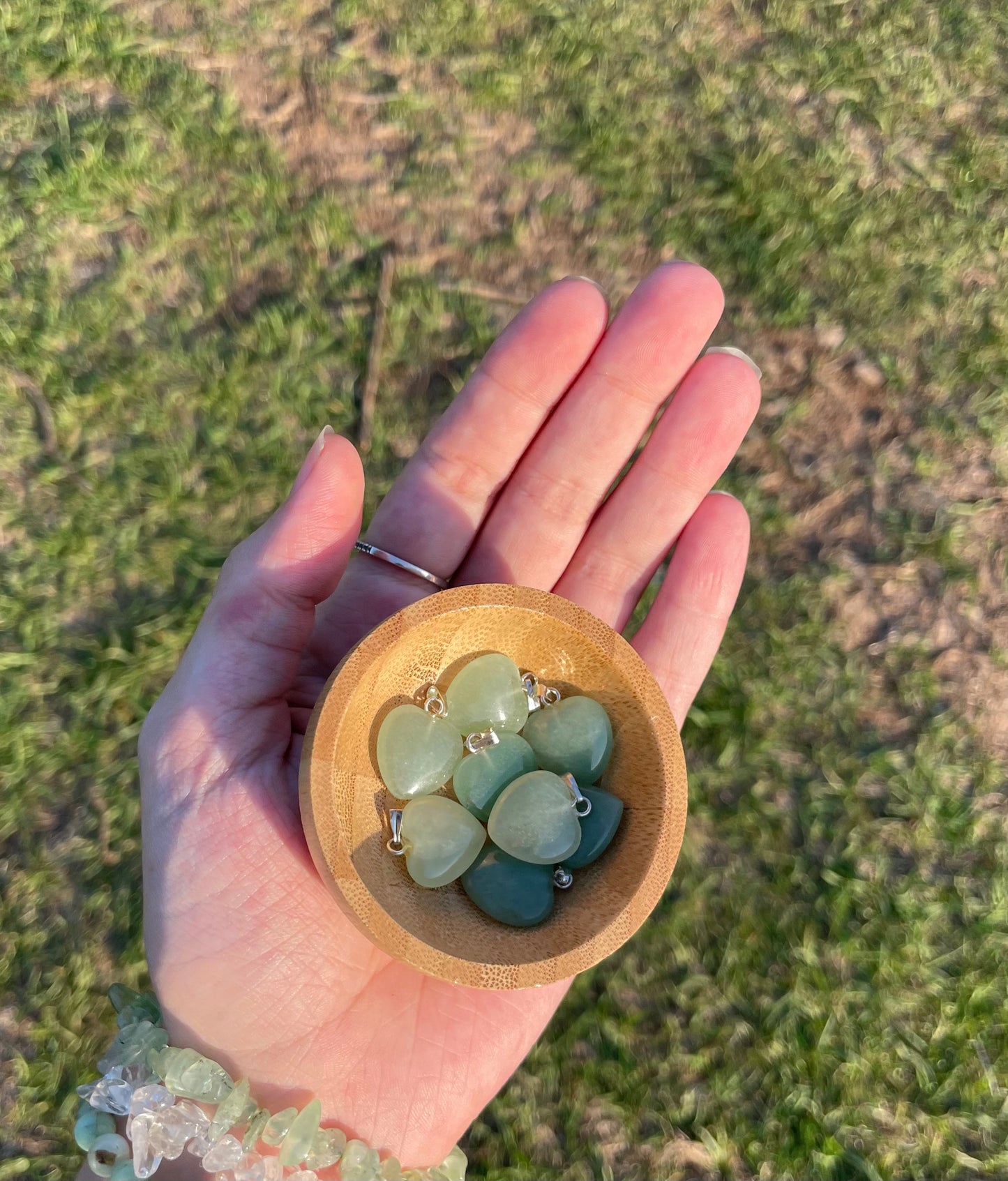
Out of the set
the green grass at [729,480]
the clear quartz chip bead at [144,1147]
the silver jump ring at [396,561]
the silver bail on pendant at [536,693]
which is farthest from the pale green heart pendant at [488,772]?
the green grass at [729,480]

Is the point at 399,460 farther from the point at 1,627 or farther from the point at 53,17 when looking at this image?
the point at 53,17

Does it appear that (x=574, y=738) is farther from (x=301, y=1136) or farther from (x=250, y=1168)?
(x=250, y=1168)

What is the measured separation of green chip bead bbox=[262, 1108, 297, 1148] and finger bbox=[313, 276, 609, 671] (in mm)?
1250

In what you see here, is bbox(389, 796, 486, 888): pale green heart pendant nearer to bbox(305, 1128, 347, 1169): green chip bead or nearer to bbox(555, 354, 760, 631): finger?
bbox(305, 1128, 347, 1169): green chip bead

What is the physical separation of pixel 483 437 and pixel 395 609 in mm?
512

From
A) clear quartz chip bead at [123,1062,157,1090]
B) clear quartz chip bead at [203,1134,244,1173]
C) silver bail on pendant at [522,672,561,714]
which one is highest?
silver bail on pendant at [522,672,561,714]

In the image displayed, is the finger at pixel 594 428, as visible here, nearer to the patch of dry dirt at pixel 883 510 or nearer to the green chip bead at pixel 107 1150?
the patch of dry dirt at pixel 883 510

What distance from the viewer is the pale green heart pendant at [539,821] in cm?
A: 218

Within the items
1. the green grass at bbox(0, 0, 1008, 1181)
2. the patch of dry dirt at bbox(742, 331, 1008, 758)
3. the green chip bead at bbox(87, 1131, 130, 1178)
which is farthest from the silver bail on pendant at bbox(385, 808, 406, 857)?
the patch of dry dirt at bbox(742, 331, 1008, 758)

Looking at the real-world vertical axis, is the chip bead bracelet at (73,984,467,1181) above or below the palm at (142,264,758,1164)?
below

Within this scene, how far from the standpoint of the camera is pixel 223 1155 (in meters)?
2.15

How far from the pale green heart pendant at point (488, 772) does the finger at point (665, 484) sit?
0.60 m

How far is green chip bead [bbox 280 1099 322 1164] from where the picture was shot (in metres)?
2.15

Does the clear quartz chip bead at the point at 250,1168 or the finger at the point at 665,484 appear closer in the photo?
the clear quartz chip bead at the point at 250,1168
